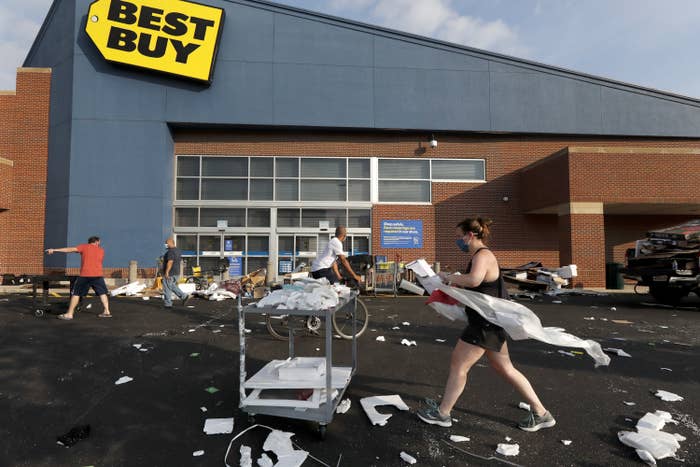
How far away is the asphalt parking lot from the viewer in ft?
9.85

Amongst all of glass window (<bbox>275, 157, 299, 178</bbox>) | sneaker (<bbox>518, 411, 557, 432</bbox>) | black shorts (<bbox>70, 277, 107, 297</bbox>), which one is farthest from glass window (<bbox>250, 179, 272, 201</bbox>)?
sneaker (<bbox>518, 411, 557, 432</bbox>)

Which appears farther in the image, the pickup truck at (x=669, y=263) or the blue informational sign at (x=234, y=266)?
the blue informational sign at (x=234, y=266)

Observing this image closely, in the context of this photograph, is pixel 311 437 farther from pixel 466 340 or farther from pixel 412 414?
pixel 466 340

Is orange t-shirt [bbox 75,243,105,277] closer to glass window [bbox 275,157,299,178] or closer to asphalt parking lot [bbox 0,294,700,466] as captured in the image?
asphalt parking lot [bbox 0,294,700,466]

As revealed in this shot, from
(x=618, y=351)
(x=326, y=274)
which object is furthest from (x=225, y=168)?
(x=618, y=351)

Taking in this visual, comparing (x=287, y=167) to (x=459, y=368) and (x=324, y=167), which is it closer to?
(x=324, y=167)

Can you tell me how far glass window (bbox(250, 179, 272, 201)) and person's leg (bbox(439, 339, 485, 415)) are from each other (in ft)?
48.5

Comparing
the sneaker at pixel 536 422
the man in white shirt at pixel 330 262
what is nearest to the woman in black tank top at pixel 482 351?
the sneaker at pixel 536 422

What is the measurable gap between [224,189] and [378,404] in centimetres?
1498

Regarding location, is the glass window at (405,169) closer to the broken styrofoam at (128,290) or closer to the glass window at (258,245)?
the glass window at (258,245)

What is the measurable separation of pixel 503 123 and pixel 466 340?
52.3ft

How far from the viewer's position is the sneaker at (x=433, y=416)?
340cm

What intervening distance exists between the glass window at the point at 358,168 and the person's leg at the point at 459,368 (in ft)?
47.4

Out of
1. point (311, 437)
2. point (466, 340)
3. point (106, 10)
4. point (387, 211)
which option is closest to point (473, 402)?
point (466, 340)
